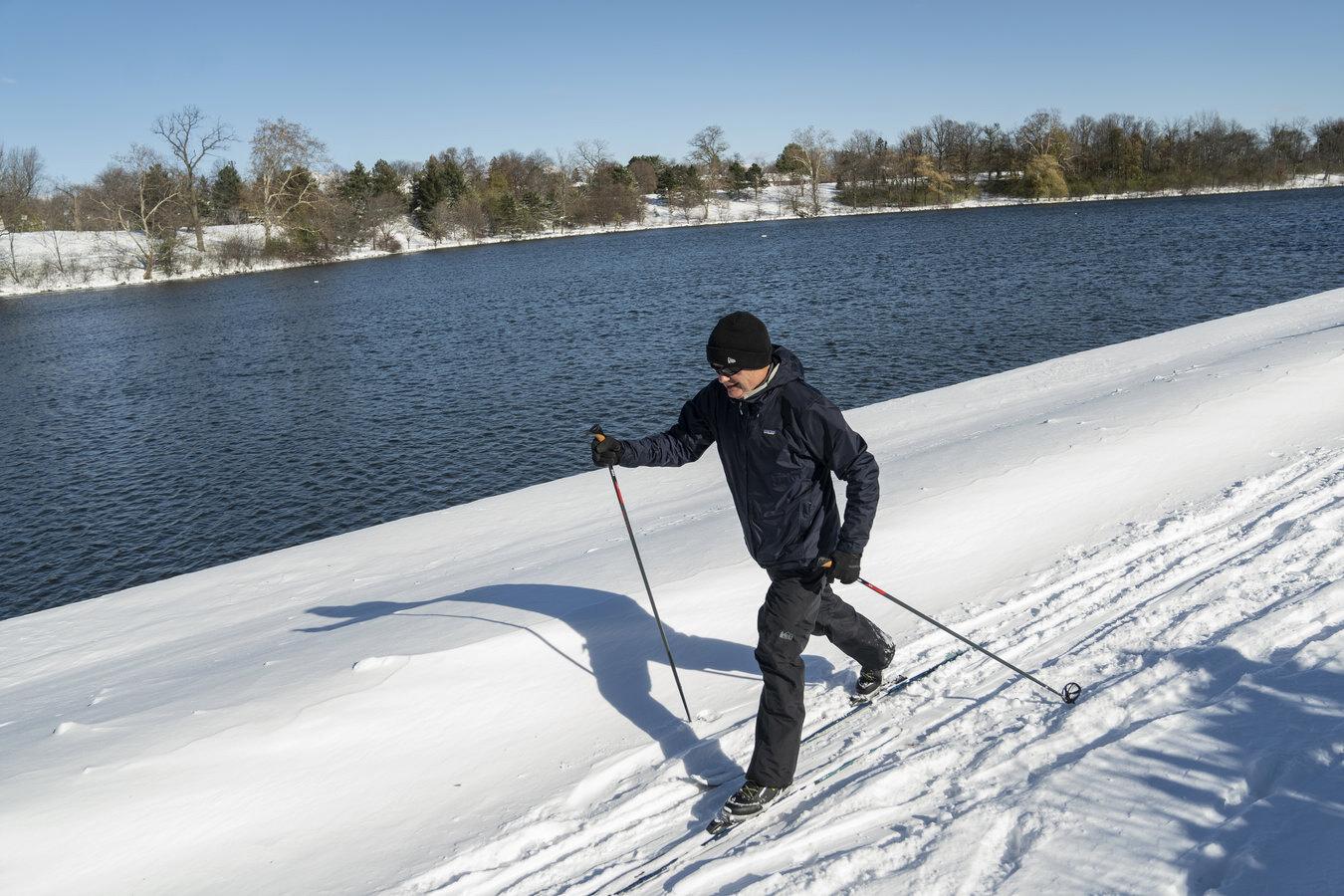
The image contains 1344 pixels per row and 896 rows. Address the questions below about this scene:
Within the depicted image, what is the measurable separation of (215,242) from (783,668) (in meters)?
83.7

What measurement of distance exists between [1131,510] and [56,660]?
27.7 ft

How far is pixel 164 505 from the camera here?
627 inches

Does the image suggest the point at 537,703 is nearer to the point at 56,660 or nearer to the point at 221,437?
the point at 56,660

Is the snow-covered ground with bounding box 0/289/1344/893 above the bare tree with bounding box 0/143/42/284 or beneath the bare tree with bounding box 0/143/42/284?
beneath

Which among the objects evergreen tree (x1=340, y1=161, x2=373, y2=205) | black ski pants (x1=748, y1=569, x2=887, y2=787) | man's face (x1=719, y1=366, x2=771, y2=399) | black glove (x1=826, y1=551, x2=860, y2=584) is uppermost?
evergreen tree (x1=340, y1=161, x2=373, y2=205)

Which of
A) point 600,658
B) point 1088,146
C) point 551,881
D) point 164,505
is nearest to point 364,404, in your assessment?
point 164,505

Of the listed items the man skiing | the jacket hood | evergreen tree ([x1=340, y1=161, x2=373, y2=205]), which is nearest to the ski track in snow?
the man skiing

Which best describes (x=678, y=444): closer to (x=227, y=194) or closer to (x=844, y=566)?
(x=844, y=566)

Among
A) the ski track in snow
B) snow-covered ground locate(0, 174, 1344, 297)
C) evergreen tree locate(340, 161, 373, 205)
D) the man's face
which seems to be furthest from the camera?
evergreen tree locate(340, 161, 373, 205)

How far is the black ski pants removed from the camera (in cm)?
377

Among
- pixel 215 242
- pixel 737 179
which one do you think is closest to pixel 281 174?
pixel 215 242

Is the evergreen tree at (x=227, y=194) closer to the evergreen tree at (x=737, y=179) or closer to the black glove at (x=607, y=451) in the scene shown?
the evergreen tree at (x=737, y=179)

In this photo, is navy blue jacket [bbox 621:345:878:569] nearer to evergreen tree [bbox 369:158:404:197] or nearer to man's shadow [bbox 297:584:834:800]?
man's shadow [bbox 297:584:834:800]

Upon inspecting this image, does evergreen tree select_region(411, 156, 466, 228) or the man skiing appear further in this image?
evergreen tree select_region(411, 156, 466, 228)
